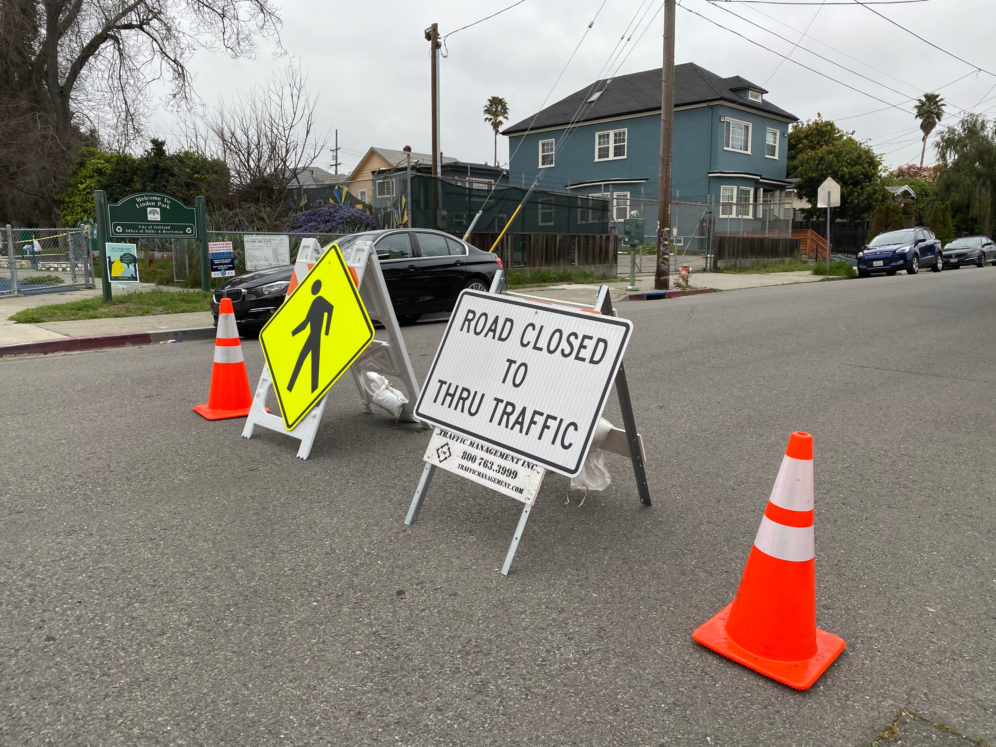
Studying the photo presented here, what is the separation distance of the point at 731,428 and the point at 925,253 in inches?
1001

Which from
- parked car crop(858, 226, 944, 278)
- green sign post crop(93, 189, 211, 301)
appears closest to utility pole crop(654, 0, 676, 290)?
green sign post crop(93, 189, 211, 301)

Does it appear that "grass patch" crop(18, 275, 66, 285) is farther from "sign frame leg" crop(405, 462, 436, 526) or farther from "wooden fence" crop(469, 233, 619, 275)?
"sign frame leg" crop(405, 462, 436, 526)

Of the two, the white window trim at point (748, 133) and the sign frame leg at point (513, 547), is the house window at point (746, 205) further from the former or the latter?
the sign frame leg at point (513, 547)

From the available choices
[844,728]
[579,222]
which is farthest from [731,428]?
[579,222]

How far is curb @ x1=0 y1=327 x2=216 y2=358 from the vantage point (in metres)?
9.26

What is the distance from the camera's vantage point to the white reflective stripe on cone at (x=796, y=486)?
8.54 feet

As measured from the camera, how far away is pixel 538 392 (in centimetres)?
346

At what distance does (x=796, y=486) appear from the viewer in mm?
2604

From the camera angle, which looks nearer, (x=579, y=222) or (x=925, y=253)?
(x=579, y=222)

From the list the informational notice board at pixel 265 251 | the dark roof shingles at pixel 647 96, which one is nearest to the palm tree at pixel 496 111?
the dark roof shingles at pixel 647 96

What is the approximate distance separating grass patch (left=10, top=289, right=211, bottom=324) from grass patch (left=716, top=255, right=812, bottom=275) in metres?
19.7

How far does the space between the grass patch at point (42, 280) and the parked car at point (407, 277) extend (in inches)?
333

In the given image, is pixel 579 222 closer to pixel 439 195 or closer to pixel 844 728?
pixel 439 195

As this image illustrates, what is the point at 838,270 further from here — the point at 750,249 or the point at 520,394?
the point at 520,394
